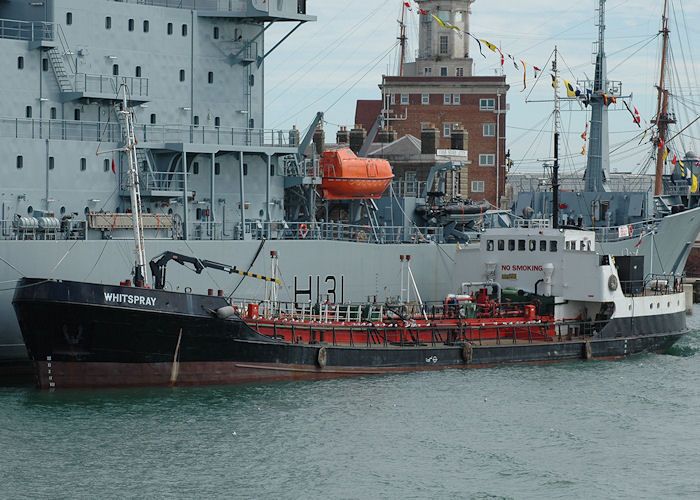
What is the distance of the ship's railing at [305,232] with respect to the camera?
3097 centimetres

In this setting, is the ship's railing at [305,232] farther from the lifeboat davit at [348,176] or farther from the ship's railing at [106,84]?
the ship's railing at [106,84]

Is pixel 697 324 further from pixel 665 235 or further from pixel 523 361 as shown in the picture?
pixel 523 361

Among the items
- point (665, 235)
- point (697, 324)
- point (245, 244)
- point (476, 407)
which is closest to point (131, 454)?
point (476, 407)

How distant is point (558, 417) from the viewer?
23953 millimetres

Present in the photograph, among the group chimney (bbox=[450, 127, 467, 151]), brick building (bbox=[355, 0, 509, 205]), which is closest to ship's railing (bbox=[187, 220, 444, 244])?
Result: chimney (bbox=[450, 127, 467, 151])

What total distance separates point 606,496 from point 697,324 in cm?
2804

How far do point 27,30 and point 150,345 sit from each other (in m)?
9.30

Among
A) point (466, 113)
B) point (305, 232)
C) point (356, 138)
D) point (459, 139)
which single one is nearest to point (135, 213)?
point (305, 232)

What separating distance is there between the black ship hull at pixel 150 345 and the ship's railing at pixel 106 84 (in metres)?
7.26

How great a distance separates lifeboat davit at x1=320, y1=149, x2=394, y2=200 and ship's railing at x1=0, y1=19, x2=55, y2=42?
31.5ft

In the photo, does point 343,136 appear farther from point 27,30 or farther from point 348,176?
point 27,30

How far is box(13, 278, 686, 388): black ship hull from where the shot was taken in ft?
80.4

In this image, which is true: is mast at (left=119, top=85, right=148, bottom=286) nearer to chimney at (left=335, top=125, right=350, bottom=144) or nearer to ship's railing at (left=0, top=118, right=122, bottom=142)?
ship's railing at (left=0, top=118, right=122, bottom=142)

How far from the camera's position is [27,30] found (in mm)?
28766
